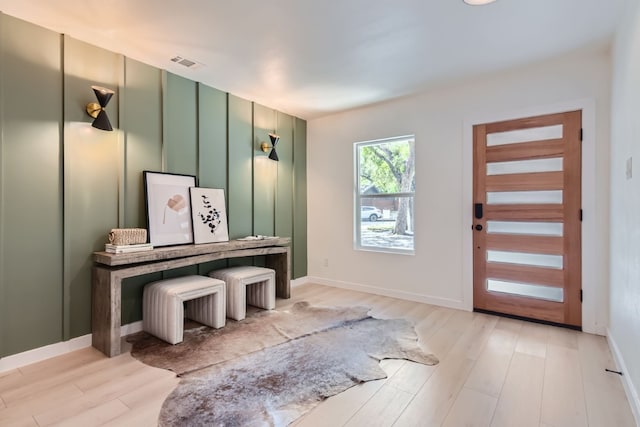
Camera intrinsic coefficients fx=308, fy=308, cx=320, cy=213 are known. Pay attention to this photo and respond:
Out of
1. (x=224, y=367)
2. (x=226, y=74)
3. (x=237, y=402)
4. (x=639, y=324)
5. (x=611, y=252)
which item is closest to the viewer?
(x=639, y=324)

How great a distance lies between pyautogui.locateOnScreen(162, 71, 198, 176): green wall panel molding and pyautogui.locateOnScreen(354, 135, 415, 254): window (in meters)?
2.25

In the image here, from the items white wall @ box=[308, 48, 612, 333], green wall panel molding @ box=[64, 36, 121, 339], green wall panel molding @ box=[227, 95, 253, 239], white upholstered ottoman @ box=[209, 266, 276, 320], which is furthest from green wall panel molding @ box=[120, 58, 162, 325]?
white wall @ box=[308, 48, 612, 333]

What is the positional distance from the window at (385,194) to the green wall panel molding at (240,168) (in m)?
1.55

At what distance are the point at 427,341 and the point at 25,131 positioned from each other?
371cm

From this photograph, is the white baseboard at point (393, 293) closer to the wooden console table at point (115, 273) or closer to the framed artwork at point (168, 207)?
the wooden console table at point (115, 273)

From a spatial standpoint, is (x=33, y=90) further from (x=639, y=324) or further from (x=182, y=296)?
(x=639, y=324)

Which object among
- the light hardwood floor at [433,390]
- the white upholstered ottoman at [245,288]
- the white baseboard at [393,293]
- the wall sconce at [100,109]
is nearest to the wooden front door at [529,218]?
the white baseboard at [393,293]

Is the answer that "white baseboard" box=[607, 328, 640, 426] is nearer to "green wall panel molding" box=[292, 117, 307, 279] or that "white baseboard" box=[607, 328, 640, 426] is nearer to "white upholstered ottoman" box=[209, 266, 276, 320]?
"white upholstered ottoman" box=[209, 266, 276, 320]

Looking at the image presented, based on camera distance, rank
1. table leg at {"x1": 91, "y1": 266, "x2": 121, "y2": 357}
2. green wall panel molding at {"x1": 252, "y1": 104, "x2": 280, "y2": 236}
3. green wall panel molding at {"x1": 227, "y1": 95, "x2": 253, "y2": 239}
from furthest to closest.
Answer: green wall panel molding at {"x1": 252, "y1": 104, "x2": 280, "y2": 236} < green wall panel molding at {"x1": 227, "y1": 95, "x2": 253, "y2": 239} < table leg at {"x1": 91, "y1": 266, "x2": 121, "y2": 357}

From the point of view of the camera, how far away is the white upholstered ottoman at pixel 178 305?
8.83 ft

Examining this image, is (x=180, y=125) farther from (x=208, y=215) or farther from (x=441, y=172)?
(x=441, y=172)

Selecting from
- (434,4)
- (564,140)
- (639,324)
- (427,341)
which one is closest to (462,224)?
(564,140)

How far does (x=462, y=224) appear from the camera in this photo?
3.62 m

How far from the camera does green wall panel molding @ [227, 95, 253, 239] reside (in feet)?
12.8
